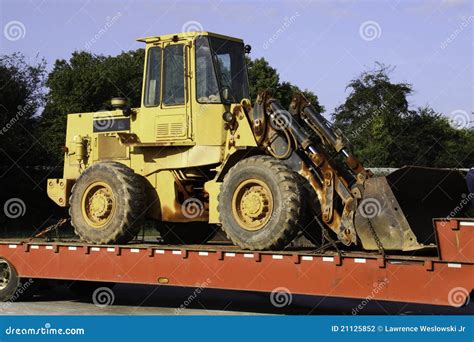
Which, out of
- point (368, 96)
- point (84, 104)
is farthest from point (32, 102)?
point (368, 96)

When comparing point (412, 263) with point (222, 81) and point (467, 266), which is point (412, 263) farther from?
point (222, 81)

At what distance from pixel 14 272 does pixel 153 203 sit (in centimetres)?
271

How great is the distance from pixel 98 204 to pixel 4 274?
2.28m

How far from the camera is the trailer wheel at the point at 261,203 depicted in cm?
1042

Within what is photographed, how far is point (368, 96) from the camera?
44.6 meters

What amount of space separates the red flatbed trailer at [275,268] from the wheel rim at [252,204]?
1.97 feet

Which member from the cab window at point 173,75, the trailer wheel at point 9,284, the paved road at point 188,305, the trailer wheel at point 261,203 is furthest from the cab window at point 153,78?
the trailer wheel at point 9,284

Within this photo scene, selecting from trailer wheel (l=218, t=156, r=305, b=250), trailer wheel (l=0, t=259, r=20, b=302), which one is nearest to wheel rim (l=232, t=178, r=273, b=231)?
trailer wheel (l=218, t=156, r=305, b=250)

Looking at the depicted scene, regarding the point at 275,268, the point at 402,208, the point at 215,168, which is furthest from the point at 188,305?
the point at 402,208

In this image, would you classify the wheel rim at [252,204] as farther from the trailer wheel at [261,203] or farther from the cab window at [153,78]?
the cab window at [153,78]

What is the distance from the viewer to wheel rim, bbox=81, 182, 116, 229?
12.4 metres

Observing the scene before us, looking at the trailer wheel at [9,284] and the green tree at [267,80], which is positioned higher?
the green tree at [267,80]

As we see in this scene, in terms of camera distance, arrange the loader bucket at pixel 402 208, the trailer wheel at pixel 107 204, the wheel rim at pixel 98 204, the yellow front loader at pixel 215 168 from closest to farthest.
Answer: the loader bucket at pixel 402 208, the yellow front loader at pixel 215 168, the trailer wheel at pixel 107 204, the wheel rim at pixel 98 204

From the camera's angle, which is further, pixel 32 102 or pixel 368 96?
pixel 368 96
